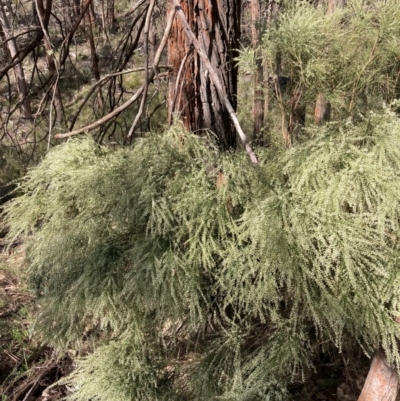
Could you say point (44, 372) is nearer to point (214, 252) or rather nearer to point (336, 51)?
point (214, 252)

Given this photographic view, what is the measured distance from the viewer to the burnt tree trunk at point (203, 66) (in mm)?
2076

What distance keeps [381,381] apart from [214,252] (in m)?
1.42

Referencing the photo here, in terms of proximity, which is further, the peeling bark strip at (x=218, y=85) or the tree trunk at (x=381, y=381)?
the tree trunk at (x=381, y=381)

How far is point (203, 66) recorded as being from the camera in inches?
Result: 84.7

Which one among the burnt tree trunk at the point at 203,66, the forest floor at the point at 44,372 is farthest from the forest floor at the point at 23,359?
the burnt tree trunk at the point at 203,66

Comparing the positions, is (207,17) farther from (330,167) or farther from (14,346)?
(14,346)

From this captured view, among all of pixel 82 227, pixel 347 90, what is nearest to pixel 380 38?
pixel 347 90

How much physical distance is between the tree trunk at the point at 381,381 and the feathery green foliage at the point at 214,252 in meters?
0.45

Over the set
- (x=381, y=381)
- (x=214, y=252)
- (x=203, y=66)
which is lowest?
(x=381, y=381)

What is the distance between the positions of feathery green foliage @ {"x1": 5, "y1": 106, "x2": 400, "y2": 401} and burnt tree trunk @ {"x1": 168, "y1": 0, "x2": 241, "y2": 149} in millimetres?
362

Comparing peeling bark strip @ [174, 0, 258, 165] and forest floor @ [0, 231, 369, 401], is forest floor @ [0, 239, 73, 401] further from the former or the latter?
peeling bark strip @ [174, 0, 258, 165]

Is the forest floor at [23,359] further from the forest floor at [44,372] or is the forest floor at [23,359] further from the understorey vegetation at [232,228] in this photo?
the understorey vegetation at [232,228]

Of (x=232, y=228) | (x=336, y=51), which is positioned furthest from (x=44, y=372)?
(x=336, y=51)

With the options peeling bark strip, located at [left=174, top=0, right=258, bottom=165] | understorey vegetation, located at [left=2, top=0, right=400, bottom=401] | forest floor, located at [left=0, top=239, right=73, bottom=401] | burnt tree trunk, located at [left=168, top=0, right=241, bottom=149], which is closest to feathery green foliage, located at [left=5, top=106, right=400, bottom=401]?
understorey vegetation, located at [left=2, top=0, right=400, bottom=401]
